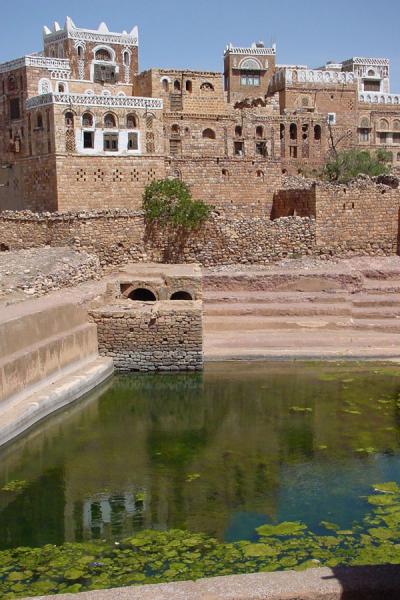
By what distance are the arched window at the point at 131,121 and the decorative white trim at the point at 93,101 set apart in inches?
12.0

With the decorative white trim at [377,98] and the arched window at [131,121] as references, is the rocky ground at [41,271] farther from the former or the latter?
the decorative white trim at [377,98]

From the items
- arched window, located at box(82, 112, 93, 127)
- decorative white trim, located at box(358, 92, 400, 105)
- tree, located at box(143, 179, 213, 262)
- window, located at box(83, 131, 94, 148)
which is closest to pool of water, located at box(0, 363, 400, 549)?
tree, located at box(143, 179, 213, 262)

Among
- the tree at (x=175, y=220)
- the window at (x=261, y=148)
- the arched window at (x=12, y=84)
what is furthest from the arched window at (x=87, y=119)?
the window at (x=261, y=148)

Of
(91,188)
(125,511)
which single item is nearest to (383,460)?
(125,511)

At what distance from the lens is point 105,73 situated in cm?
3297

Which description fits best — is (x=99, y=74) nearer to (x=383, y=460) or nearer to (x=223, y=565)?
(x=383, y=460)

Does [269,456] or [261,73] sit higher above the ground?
[261,73]

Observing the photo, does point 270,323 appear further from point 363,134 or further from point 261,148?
point 363,134

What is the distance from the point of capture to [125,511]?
31.4 feet

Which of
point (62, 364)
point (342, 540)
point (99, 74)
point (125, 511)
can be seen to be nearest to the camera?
point (342, 540)

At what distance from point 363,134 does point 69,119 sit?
2313 cm

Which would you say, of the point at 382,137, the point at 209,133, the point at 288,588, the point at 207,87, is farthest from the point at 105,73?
the point at 288,588

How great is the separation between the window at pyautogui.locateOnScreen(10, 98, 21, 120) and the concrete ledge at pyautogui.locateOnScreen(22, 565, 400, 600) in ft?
75.8

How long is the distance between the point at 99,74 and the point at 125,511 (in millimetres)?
26277
